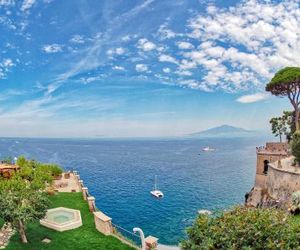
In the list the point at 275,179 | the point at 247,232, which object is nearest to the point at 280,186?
the point at 275,179

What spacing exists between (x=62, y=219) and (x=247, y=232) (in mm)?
16054

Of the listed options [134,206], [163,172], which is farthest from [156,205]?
[163,172]

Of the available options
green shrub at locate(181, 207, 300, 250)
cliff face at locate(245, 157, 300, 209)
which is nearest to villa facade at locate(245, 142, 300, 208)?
cliff face at locate(245, 157, 300, 209)

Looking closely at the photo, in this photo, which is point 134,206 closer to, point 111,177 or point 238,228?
point 111,177

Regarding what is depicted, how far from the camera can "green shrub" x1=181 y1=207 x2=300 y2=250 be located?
345 inches

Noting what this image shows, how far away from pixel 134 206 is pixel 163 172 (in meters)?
37.0

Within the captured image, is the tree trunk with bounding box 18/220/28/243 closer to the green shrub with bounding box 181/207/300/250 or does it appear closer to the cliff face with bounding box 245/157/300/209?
the green shrub with bounding box 181/207/300/250

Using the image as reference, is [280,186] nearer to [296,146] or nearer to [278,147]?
[296,146]

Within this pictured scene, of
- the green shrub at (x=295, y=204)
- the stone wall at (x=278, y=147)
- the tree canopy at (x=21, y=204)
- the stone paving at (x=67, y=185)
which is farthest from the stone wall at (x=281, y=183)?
the tree canopy at (x=21, y=204)

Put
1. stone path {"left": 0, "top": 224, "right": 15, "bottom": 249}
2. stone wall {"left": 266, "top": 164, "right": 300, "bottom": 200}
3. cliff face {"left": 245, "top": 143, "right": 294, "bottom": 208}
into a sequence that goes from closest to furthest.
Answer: stone path {"left": 0, "top": 224, "right": 15, "bottom": 249}
stone wall {"left": 266, "top": 164, "right": 300, "bottom": 200}
cliff face {"left": 245, "top": 143, "right": 294, "bottom": 208}

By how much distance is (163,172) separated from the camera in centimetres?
8131

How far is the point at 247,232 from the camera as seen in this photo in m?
8.92

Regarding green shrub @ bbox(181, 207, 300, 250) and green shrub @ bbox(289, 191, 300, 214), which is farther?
green shrub @ bbox(289, 191, 300, 214)

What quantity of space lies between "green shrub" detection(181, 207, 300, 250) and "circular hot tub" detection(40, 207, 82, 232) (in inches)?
483
